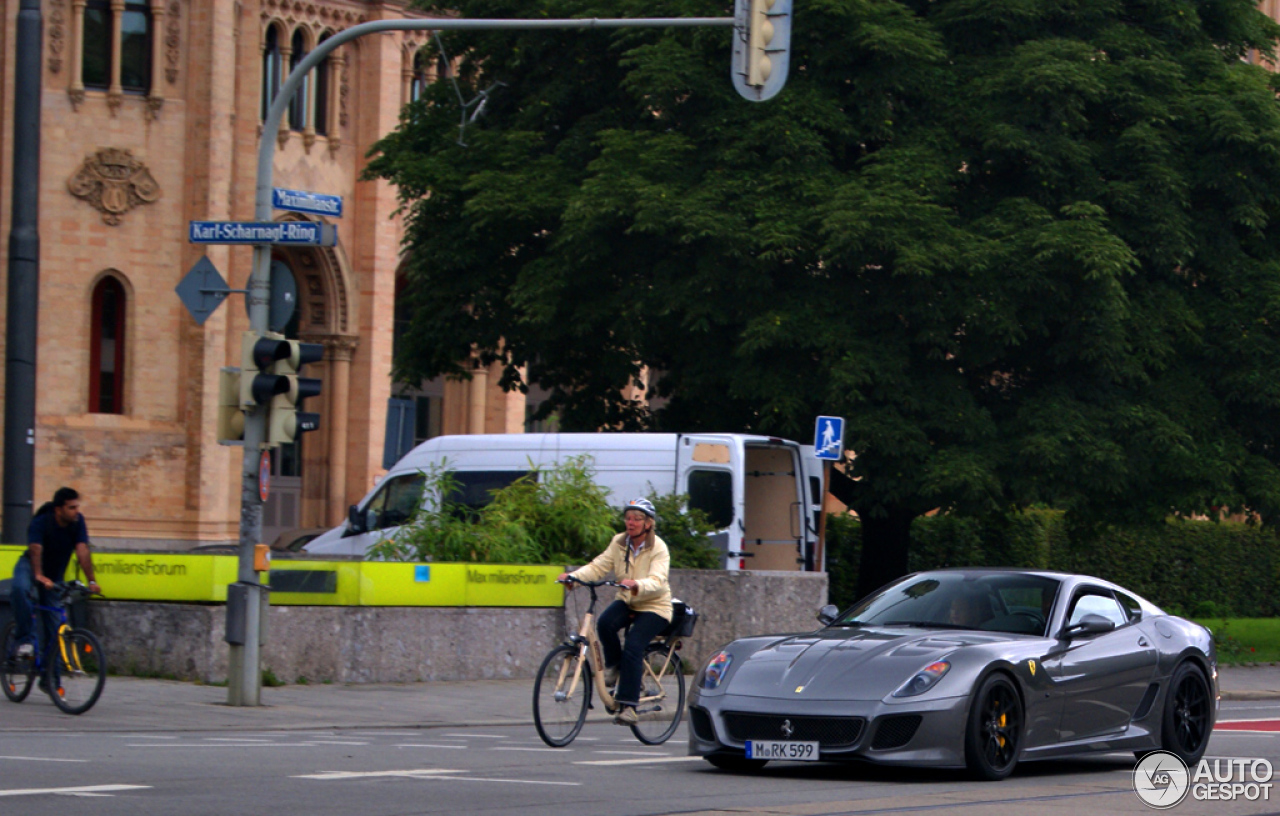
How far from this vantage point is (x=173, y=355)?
37.0 m

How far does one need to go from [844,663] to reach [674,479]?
1119 cm

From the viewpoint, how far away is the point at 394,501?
22469 millimetres

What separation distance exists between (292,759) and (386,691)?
606cm

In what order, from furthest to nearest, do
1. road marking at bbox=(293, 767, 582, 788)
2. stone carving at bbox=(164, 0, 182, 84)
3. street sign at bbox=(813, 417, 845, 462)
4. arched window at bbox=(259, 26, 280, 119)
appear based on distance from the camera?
arched window at bbox=(259, 26, 280, 119) → stone carving at bbox=(164, 0, 182, 84) → street sign at bbox=(813, 417, 845, 462) → road marking at bbox=(293, 767, 582, 788)

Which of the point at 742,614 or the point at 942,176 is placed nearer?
the point at 742,614

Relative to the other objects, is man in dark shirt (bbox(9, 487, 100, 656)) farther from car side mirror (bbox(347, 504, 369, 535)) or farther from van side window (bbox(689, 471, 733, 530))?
van side window (bbox(689, 471, 733, 530))

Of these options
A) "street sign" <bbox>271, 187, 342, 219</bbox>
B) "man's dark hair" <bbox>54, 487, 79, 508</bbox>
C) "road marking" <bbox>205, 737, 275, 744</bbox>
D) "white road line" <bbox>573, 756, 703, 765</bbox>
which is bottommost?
"road marking" <bbox>205, 737, 275, 744</bbox>

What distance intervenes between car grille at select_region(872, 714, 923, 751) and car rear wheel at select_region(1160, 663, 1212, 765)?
2427mm

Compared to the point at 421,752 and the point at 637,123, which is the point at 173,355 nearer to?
the point at 637,123

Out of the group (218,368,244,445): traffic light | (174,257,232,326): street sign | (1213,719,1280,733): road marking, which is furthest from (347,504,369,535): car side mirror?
(1213,719,1280,733): road marking

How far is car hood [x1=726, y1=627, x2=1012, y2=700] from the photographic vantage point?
10.0 meters

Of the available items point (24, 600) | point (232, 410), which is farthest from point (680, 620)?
point (24, 600)

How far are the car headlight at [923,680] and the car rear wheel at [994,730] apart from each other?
0.23 metres

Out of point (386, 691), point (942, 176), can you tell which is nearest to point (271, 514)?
point (942, 176)
